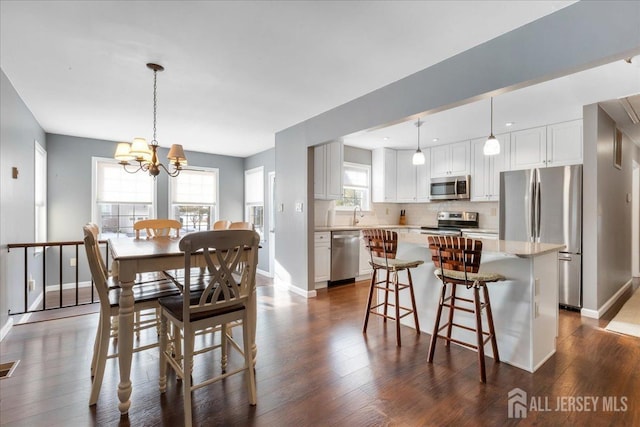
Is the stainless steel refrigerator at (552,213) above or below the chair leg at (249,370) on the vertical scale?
above

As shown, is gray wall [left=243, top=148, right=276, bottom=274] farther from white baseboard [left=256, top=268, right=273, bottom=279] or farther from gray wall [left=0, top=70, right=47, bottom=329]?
gray wall [left=0, top=70, right=47, bottom=329]

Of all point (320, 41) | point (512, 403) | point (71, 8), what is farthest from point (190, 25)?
point (512, 403)

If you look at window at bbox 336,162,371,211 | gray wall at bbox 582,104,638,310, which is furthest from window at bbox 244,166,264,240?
gray wall at bbox 582,104,638,310

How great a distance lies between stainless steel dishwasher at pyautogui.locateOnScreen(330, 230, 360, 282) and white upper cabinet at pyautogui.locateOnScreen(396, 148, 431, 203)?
4.87ft

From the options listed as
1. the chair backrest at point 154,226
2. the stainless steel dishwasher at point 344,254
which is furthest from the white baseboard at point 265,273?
the chair backrest at point 154,226

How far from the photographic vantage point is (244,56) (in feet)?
8.32

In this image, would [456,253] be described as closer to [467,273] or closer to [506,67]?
[467,273]

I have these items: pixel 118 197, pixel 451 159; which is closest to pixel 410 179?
pixel 451 159

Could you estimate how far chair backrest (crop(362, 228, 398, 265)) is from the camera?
2877 mm

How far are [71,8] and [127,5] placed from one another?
1.22 ft

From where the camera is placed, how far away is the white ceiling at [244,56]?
6.47 ft

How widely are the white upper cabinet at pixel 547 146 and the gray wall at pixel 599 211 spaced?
0.33 metres

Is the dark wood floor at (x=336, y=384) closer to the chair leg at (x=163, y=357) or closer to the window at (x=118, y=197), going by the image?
the chair leg at (x=163, y=357)

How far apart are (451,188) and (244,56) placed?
4115 mm
